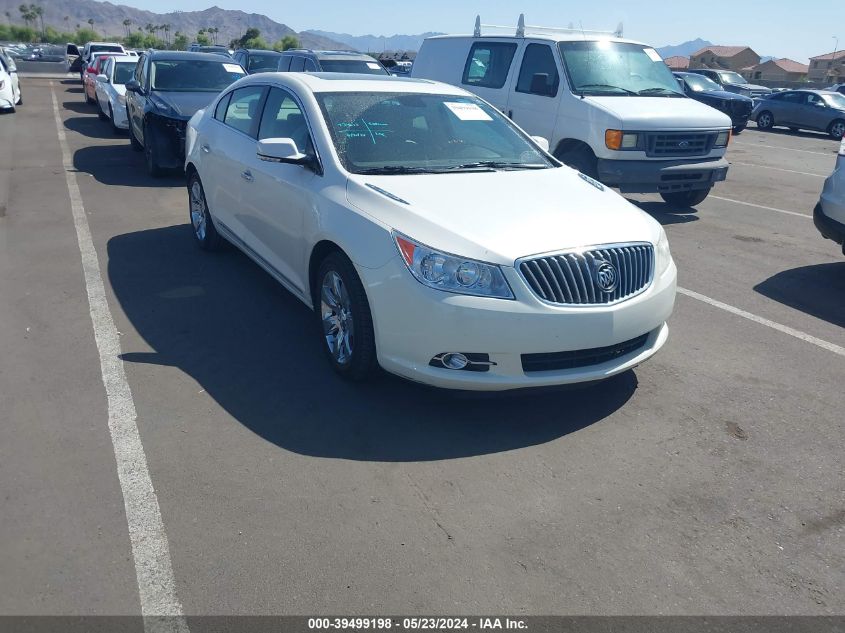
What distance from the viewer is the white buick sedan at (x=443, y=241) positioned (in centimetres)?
397

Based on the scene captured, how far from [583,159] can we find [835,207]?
3209 mm

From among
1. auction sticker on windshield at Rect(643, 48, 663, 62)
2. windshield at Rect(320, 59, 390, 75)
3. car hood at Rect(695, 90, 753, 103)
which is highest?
auction sticker on windshield at Rect(643, 48, 663, 62)

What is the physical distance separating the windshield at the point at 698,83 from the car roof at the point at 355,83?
21845 millimetres

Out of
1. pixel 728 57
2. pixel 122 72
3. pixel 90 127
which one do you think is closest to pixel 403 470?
pixel 122 72

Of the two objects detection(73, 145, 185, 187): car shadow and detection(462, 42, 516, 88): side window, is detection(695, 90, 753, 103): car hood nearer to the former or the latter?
detection(462, 42, 516, 88): side window

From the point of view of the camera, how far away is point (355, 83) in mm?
Answer: 5609

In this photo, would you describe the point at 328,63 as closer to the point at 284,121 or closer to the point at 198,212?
the point at 198,212


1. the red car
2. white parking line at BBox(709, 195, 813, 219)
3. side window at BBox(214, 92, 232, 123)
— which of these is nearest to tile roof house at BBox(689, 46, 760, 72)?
the red car

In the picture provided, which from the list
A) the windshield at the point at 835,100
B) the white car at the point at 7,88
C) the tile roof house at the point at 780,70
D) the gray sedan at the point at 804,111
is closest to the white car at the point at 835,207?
the white car at the point at 7,88

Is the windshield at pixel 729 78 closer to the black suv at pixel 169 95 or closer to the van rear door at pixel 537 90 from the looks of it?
the van rear door at pixel 537 90

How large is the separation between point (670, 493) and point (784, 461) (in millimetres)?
765

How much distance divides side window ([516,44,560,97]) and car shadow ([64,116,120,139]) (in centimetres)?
952

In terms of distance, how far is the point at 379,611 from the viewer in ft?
9.50

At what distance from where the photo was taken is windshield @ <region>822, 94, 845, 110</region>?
2464 centimetres
